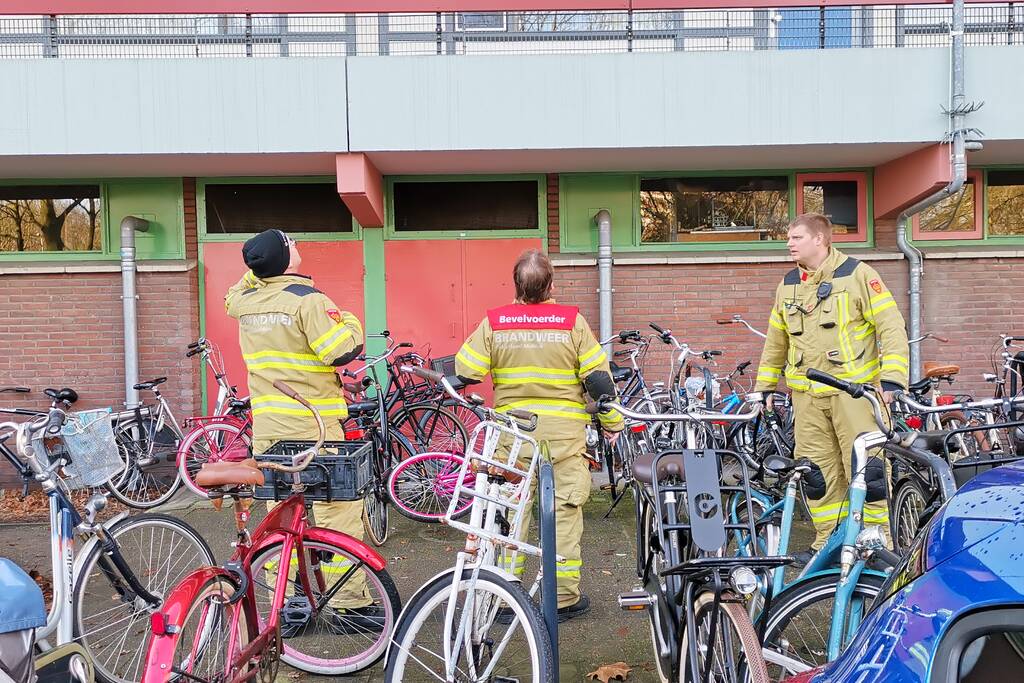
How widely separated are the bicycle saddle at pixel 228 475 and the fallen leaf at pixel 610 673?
1.77 meters

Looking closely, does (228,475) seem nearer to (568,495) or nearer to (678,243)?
(568,495)

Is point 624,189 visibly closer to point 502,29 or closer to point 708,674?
point 502,29

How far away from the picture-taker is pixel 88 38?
7438 millimetres

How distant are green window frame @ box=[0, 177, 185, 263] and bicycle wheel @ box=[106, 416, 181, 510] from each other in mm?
1720

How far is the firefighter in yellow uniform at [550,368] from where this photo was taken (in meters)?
3.98

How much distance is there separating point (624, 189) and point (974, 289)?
362 centimetres

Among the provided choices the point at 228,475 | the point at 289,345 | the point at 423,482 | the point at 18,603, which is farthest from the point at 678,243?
the point at 18,603

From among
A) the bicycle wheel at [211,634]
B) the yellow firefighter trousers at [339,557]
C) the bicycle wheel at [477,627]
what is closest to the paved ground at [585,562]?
the yellow firefighter trousers at [339,557]

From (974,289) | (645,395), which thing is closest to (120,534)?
(645,395)

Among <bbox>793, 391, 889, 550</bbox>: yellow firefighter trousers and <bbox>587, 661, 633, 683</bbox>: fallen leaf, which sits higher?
<bbox>793, 391, 889, 550</bbox>: yellow firefighter trousers

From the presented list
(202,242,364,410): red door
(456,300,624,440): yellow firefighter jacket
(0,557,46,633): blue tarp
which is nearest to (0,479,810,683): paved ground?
(456,300,624,440): yellow firefighter jacket

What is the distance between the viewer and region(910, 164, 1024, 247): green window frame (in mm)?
8164

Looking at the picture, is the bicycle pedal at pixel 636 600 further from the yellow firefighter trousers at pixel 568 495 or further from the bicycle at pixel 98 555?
the bicycle at pixel 98 555

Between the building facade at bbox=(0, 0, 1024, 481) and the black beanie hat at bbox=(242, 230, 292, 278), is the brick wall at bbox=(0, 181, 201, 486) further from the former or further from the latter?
the black beanie hat at bbox=(242, 230, 292, 278)
